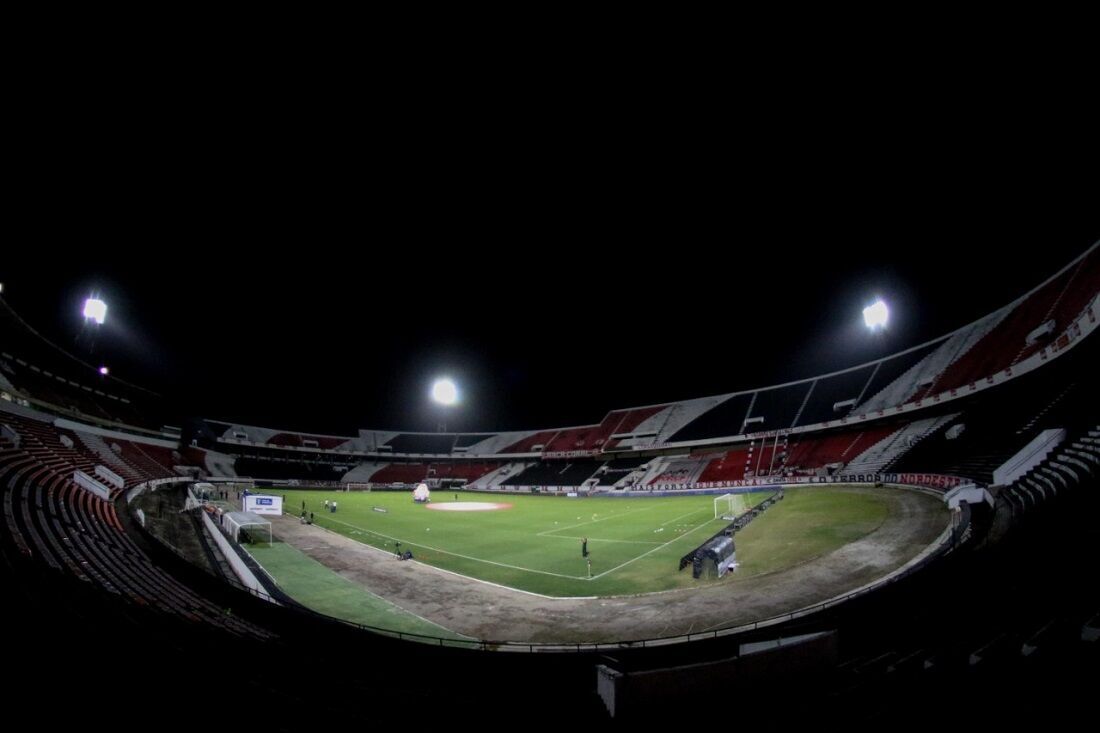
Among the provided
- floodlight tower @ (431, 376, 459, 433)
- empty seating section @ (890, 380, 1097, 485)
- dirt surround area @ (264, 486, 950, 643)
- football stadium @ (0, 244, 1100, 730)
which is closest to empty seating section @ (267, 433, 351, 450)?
floodlight tower @ (431, 376, 459, 433)

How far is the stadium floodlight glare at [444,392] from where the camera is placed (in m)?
85.9

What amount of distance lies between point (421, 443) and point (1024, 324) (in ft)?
278

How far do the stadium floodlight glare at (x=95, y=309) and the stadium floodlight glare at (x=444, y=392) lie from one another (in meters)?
50.6

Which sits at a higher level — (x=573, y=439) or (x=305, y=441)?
(x=573, y=439)

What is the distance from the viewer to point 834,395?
4944 centimetres

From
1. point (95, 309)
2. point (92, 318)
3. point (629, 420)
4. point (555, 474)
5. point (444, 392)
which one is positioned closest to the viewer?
point (95, 309)

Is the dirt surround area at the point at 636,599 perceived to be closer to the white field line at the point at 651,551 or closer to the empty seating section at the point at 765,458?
the white field line at the point at 651,551

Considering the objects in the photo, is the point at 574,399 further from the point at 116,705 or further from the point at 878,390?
the point at 116,705

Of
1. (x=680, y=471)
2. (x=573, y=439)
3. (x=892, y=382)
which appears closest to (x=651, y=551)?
(x=680, y=471)

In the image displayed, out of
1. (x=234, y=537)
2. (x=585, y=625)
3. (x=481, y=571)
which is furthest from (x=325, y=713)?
(x=234, y=537)

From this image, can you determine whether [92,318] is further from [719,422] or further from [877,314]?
[877,314]

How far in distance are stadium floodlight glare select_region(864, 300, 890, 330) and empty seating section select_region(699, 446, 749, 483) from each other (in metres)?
19.1

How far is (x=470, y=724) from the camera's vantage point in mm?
4742

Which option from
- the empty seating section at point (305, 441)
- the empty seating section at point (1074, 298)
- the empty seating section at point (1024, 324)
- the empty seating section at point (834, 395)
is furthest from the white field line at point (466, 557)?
the empty seating section at point (305, 441)
